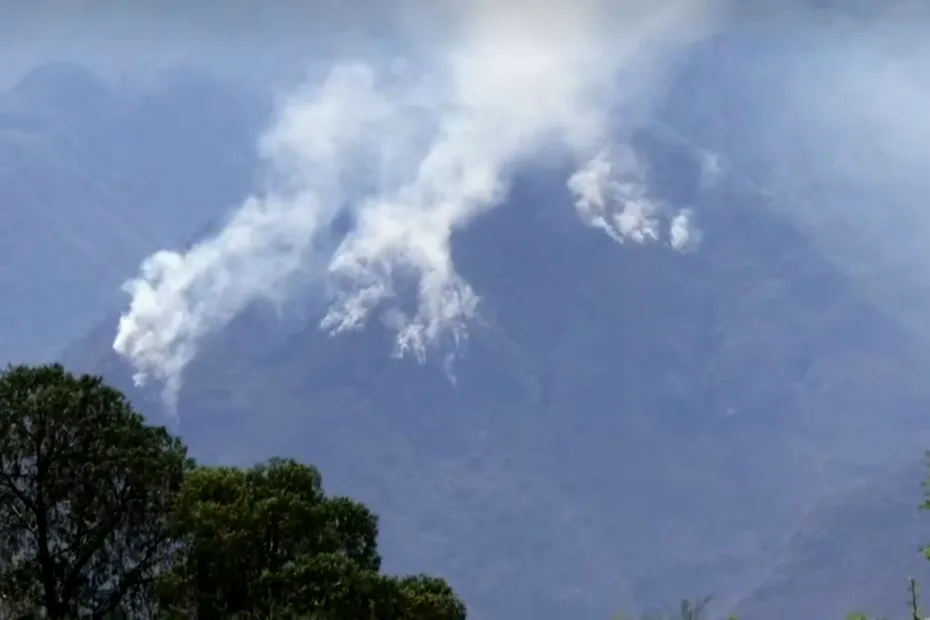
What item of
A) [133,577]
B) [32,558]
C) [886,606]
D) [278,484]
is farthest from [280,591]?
[886,606]

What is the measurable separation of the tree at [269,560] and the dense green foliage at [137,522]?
45mm

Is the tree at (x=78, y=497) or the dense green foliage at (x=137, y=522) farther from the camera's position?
the tree at (x=78, y=497)

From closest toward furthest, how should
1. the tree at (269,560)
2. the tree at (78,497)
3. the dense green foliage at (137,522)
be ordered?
1. the tree at (269,560)
2. the dense green foliage at (137,522)
3. the tree at (78,497)

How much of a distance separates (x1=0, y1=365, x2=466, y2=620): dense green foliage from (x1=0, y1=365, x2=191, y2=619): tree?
0.04m

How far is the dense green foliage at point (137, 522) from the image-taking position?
35062 mm

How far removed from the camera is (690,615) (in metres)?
13.8

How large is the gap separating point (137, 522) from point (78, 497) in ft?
6.80

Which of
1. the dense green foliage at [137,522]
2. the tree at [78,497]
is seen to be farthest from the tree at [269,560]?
the tree at [78,497]

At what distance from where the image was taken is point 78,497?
37.9m

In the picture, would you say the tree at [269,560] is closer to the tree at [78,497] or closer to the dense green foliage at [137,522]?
the dense green foliage at [137,522]

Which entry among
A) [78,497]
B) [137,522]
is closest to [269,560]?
[137,522]

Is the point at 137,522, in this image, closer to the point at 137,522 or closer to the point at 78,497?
the point at 137,522

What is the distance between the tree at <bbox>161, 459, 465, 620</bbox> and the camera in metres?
33.3

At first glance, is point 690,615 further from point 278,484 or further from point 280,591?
point 278,484
